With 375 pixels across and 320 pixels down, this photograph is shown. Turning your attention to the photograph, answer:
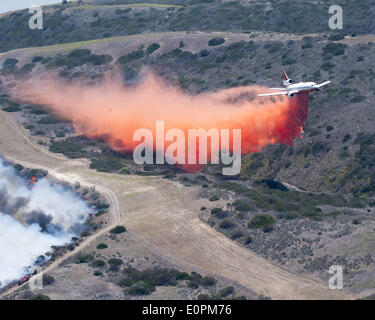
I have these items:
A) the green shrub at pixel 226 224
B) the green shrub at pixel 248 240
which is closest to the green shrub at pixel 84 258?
the green shrub at pixel 226 224

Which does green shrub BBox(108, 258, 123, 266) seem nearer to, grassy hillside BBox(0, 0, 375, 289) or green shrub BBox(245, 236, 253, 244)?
grassy hillside BBox(0, 0, 375, 289)

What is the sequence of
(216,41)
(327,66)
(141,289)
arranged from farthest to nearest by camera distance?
(216,41) < (327,66) < (141,289)

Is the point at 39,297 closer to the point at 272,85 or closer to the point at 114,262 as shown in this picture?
the point at 114,262

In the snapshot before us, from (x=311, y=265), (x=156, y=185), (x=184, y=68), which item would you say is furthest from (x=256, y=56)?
(x=311, y=265)

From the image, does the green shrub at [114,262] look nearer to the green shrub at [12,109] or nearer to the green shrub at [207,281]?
the green shrub at [207,281]

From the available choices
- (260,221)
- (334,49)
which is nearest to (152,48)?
(334,49)

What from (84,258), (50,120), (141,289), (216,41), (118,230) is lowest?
(141,289)

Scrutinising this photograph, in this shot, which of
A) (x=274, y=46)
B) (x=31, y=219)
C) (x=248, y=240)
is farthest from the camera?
(x=274, y=46)

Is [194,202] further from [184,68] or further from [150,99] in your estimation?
[184,68]
